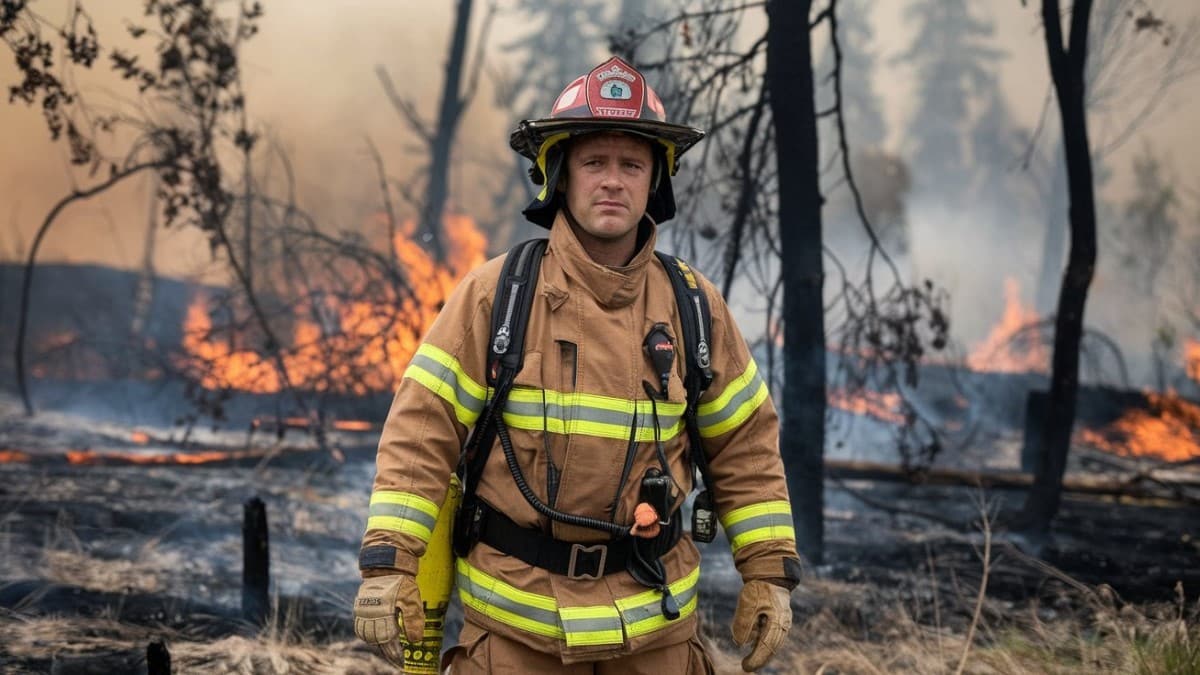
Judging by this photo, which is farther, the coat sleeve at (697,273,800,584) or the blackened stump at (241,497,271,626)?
the blackened stump at (241,497,271,626)

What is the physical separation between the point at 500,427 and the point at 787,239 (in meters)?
3.27

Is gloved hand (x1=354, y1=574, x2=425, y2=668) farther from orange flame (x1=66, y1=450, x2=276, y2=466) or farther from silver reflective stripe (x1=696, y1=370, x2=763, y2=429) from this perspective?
orange flame (x1=66, y1=450, x2=276, y2=466)

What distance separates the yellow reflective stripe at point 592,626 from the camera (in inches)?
93.6

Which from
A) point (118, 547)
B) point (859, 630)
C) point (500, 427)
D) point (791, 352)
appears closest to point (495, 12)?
point (791, 352)

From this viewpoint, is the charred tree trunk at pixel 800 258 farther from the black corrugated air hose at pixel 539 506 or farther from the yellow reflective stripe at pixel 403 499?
the yellow reflective stripe at pixel 403 499

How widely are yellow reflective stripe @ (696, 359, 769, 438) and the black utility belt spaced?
0.32 m

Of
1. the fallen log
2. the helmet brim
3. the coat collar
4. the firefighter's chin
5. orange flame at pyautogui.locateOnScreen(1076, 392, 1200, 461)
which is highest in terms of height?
the helmet brim

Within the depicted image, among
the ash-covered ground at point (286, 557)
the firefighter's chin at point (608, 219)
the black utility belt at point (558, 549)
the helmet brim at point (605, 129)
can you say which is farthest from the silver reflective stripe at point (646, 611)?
the ash-covered ground at point (286, 557)

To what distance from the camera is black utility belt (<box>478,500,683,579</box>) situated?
2.46m

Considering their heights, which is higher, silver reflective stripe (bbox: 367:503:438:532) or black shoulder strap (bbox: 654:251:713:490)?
black shoulder strap (bbox: 654:251:713:490)

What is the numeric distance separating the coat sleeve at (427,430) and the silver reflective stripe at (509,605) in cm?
21

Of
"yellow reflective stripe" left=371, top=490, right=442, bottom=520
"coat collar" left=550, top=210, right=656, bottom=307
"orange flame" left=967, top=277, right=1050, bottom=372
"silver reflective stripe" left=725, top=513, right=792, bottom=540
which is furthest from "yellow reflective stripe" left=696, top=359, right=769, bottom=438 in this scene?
"orange flame" left=967, top=277, right=1050, bottom=372

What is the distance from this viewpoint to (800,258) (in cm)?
534

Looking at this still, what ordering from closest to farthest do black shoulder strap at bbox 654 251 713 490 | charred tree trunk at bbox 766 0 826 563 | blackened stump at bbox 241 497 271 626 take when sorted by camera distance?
black shoulder strap at bbox 654 251 713 490 → blackened stump at bbox 241 497 271 626 → charred tree trunk at bbox 766 0 826 563
